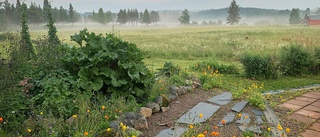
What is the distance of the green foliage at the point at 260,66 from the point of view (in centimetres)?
676

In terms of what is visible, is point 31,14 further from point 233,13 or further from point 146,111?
point 233,13

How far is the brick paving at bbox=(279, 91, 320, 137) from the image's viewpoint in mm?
3445

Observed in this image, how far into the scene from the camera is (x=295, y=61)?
23.4 ft

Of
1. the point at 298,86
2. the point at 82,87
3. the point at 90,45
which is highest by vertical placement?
the point at 90,45

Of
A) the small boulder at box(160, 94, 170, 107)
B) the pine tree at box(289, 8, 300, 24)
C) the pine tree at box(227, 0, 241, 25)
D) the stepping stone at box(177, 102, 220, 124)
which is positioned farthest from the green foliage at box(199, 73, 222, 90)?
the pine tree at box(289, 8, 300, 24)

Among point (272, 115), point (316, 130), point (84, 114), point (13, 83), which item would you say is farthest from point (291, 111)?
point (13, 83)

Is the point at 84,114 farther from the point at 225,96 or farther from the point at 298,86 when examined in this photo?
the point at 298,86

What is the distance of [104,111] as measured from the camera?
143 inches

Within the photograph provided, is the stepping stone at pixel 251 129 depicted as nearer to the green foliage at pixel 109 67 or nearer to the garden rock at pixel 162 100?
the garden rock at pixel 162 100

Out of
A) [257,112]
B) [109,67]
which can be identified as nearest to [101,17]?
[109,67]

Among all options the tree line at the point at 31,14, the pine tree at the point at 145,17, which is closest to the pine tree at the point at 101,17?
the tree line at the point at 31,14

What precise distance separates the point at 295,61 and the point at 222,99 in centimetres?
354

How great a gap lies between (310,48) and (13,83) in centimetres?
753

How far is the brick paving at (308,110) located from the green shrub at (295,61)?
1.98 m
